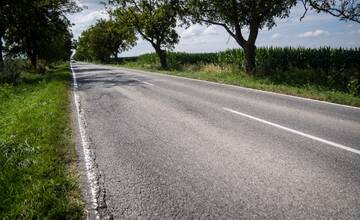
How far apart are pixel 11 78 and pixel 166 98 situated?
14.0m

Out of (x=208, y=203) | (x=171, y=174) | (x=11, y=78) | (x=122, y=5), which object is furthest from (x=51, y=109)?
(x=122, y=5)

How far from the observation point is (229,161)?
5371 millimetres

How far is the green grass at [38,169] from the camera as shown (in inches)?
152

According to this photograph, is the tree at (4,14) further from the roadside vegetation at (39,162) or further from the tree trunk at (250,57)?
the tree trunk at (250,57)

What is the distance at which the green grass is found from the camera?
3.87m

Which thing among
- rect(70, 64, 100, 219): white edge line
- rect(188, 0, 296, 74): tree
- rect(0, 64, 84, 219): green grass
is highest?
rect(188, 0, 296, 74): tree

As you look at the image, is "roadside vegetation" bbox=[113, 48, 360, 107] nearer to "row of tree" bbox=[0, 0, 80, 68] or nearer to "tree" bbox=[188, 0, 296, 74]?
"tree" bbox=[188, 0, 296, 74]

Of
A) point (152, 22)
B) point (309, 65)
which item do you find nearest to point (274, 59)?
point (309, 65)

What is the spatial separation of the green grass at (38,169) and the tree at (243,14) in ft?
46.8

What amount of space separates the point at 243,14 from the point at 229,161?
56.5 feet

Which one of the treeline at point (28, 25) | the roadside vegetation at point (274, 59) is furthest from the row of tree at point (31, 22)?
the roadside vegetation at point (274, 59)

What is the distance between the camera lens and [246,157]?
5.53 m

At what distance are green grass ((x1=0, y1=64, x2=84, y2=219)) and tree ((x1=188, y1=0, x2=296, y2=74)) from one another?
1426 cm

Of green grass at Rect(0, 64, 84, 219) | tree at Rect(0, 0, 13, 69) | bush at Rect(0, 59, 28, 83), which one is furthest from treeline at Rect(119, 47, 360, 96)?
tree at Rect(0, 0, 13, 69)
